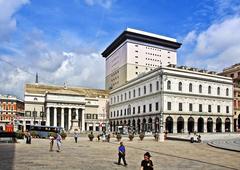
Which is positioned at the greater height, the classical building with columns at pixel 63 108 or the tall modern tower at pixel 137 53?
the tall modern tower at pixel 137 53

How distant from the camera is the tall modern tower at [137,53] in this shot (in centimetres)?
12756

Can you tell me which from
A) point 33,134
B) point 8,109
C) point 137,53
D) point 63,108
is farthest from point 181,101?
point 8,109

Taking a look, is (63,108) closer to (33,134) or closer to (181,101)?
(181,101)

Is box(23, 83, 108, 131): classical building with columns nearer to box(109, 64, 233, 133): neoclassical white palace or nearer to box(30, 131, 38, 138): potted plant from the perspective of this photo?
box(109, 64, 233, 133): neoclassical white palace

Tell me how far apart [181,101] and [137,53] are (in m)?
58.4

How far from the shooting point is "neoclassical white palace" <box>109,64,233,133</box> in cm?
7162

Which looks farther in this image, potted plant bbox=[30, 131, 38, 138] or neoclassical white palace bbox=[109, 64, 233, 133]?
neoclassical white palace bbox=[109, 64, 233, 133]

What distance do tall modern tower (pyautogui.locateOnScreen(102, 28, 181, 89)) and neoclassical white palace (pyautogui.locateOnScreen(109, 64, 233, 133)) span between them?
135 feet

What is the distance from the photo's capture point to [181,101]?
2896 inches

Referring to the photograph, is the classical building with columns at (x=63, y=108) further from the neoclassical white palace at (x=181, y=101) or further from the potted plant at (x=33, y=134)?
the potted plant at (x=33, y=134)

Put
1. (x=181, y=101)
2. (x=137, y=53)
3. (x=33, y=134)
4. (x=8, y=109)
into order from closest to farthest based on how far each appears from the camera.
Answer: (x=33, y=134)
(x=181, y=101)
(x=8, y=109)
(x=137, y=53)

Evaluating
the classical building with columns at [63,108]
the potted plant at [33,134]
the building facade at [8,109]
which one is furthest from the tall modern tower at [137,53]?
the potted plant at [33,134]

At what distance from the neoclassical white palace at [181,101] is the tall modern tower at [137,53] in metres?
41.2

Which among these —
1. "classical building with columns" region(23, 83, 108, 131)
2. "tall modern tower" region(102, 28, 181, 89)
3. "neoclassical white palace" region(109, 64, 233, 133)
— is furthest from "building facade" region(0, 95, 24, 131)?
"neoclassical white palace" region(109, 64, 233, 133)
